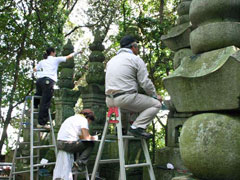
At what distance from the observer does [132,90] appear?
325cm

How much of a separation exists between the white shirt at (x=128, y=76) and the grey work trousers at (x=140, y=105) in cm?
10

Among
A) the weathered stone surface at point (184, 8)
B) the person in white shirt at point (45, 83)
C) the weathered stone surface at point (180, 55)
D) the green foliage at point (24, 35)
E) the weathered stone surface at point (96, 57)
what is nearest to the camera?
the weathered stone surface at point (180, 55)

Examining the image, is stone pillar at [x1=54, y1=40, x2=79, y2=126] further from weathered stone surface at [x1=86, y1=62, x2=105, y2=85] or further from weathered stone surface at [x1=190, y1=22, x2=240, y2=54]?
weathered stone surface at [x1=190, y1=22, x2=240, y2=54]

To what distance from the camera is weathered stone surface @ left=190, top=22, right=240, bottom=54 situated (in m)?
1.98

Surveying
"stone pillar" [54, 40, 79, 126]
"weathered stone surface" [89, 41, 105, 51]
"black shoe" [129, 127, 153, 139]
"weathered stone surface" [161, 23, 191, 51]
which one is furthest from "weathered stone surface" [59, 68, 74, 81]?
"black shoe" [129, 127, 153, 139]

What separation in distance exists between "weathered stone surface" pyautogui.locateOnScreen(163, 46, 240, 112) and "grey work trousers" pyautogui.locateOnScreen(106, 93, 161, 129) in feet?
3.75

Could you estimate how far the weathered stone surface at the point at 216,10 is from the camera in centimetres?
202

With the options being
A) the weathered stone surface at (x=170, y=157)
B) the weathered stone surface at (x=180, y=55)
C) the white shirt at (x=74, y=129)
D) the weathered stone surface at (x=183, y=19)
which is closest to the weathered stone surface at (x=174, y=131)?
the weathered stone surface at (x=170, y=157)

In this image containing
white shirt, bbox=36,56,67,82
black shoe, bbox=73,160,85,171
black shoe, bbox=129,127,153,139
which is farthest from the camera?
white shirt, bbox=36,56,67,82

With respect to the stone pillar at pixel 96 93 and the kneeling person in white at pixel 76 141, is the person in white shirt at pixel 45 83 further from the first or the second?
the kneeling person in white at pixel 76 141

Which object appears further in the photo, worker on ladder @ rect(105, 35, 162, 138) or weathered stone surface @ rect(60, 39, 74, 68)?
weathered stone surface @ rect(60, 39, 74, 68)

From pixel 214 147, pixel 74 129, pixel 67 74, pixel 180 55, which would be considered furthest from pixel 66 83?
pixel 214 147

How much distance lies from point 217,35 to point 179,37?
7.08 feet

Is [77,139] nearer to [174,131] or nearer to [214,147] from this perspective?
[174,131]
